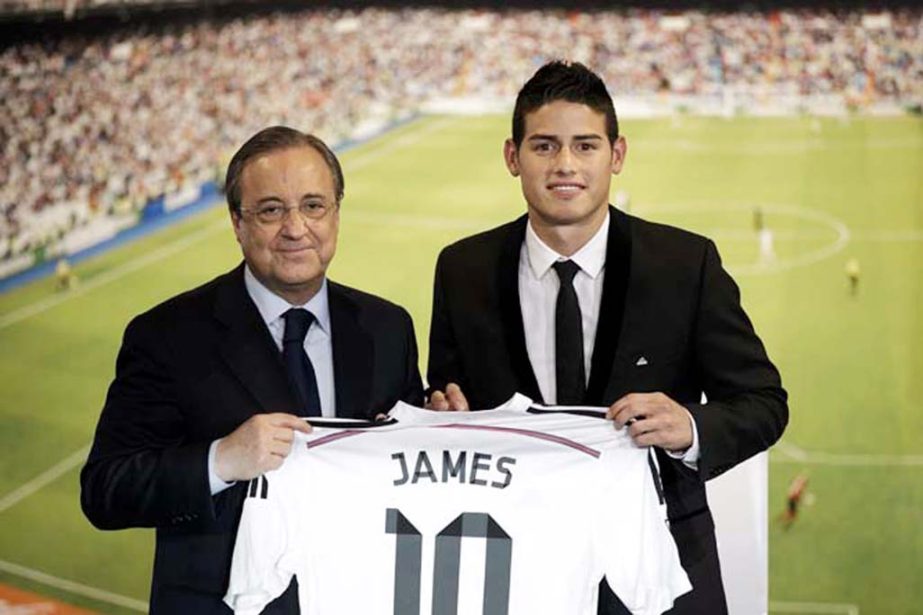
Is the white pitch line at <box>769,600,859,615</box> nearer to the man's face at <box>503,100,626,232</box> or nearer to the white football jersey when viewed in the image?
the white football jersey

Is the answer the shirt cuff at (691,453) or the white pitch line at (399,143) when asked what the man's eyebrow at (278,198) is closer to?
the shirt cuff at (691,453)

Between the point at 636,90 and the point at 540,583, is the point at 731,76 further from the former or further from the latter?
the point at 540,583

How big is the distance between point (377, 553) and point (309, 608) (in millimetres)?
158

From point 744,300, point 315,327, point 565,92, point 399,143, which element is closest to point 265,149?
point 315,327

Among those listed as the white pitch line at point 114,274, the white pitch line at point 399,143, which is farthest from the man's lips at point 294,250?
the white pitch line at point 399,143

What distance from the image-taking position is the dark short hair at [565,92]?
101 inches

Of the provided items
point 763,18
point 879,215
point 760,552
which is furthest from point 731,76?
point 760,552

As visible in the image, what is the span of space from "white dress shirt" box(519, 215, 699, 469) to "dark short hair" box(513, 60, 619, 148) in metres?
0.21

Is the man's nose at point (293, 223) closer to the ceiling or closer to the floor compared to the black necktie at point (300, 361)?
closer to the ceiling

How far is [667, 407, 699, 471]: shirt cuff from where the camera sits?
2.38m

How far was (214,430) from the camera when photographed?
245cm

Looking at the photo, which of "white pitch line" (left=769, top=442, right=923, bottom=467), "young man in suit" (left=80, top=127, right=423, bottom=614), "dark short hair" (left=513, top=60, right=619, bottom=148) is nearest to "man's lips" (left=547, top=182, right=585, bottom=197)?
"dark short hair" (left=513, top=60, right=619, bottom=148)

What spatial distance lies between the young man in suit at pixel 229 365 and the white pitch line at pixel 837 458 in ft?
14.2

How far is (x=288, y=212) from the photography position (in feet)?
7.97
